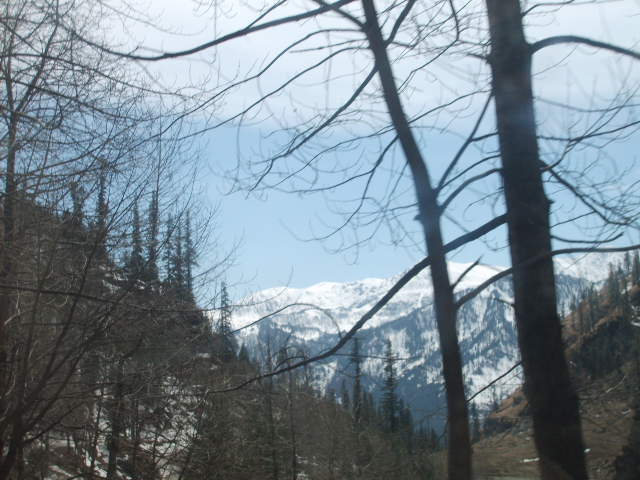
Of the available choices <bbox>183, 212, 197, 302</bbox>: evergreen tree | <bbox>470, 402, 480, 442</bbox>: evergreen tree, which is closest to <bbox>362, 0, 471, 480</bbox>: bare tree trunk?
<bbox>470, 402, 480, 442</bbox>: evergreen tree

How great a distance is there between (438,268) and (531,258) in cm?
42

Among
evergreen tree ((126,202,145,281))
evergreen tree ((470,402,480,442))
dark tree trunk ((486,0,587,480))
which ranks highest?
evergreen tree ((126,202,145,281))

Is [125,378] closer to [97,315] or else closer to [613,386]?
[97,315]

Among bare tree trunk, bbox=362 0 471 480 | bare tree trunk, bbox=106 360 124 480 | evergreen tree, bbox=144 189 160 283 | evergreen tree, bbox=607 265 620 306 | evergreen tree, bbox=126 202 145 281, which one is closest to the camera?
bare tree trunk, bbox=362 0 471 480

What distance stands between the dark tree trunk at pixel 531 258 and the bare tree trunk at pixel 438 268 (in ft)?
1.09

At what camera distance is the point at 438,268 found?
103 inches

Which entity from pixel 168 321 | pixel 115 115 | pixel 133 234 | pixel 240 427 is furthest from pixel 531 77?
pixel 240 427

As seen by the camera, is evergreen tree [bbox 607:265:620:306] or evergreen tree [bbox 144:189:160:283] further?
evergreen tree [bbox 144:189:160:283]

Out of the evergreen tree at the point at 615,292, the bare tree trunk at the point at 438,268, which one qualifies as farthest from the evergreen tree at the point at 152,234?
the evergreen tree at the point at 615,292

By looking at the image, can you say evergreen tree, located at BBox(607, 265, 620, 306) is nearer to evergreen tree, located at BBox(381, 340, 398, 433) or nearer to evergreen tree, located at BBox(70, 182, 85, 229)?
evergreen tree, located at BBox(381, 340, 398, 433)

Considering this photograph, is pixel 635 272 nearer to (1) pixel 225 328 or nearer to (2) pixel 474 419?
(2) pixel 474 419

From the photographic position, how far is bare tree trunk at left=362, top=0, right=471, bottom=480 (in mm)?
2453

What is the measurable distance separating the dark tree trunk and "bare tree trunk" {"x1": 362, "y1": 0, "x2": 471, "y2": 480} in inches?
13.0

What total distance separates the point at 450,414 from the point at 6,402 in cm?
505
